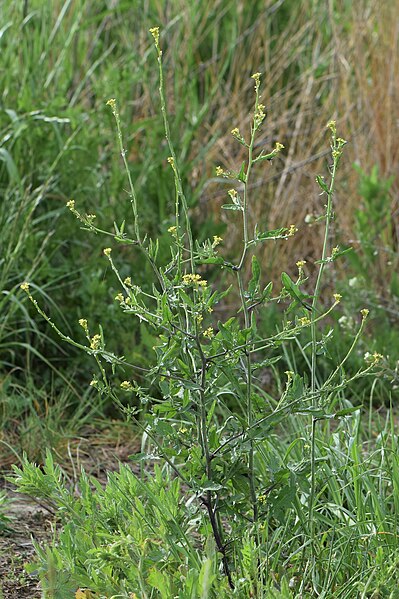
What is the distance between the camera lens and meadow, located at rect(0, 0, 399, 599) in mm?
2061

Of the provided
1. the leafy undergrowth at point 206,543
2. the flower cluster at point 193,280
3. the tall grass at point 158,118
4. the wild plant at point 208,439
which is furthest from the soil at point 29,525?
the flower cluster at point 193,280

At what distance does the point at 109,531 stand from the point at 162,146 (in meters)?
2.65

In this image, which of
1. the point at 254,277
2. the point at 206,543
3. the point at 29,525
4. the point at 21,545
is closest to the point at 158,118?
the point at 29,525

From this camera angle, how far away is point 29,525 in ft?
8.97

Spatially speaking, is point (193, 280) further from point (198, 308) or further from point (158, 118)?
point (158, 118)

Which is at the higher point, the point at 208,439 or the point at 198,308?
the point at 198,308

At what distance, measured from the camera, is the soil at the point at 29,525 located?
2371mm

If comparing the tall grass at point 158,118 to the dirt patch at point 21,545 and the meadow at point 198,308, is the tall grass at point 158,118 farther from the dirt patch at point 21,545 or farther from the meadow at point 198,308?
the dirt patch at point 21,545

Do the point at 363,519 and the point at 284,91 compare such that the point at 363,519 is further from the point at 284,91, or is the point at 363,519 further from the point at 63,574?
the point at 284,91

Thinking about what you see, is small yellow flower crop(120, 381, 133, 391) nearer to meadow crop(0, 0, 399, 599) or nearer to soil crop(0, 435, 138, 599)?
meadow crop(0, 0, 399, 599)

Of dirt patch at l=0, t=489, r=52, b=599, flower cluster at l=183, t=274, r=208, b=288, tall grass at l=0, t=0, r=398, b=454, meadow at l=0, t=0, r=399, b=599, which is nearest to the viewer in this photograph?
flower cluster at l=183, t=274, r=208, b=288

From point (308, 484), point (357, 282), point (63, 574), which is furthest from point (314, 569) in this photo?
point (357, 282)

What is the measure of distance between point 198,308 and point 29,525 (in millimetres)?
1050

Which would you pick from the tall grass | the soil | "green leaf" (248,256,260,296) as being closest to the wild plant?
"green leaf" (248,256,260,296)
